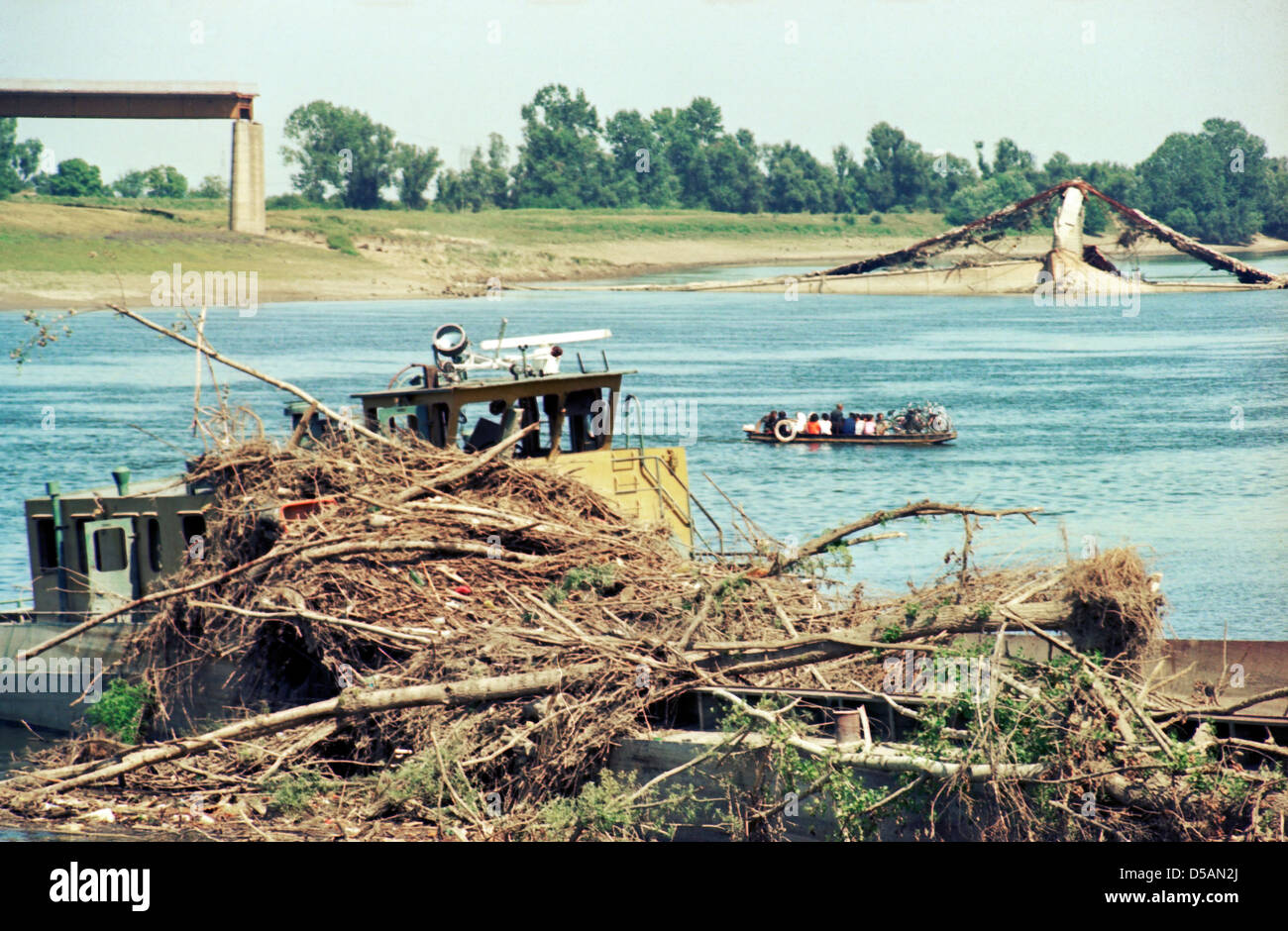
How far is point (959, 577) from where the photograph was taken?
13.8 meters

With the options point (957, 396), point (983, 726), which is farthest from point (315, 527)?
point (957, 396)

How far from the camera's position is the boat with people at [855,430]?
158 ft

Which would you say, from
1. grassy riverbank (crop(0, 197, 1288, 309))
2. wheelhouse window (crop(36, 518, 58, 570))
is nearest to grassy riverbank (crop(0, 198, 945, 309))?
grassy riverbank (crop(0, 197, 1288, 309))

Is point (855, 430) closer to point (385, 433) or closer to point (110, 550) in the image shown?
point (385, 433)

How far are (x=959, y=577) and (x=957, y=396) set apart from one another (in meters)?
46.6

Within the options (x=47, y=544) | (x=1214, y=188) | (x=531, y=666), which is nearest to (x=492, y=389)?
(x=531, y=666)

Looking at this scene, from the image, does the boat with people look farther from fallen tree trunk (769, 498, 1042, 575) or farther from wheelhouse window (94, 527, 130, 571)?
fallen tree trunk (769, 498, 1042, 575)

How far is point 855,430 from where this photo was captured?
48906 millimetres

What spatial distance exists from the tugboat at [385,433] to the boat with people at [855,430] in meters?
29.0

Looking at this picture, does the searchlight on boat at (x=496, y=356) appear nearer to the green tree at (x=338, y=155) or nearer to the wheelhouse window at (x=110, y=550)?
the wheelhouse window at (x=110, y=550)

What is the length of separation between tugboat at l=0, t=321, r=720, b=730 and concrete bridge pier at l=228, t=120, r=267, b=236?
66312 millimetres

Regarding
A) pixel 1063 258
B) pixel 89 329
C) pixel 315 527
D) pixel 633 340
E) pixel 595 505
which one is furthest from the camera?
pixel 89 329

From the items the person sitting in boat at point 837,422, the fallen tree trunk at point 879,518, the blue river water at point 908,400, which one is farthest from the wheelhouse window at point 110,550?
the person sitting in boat at point 837,422
